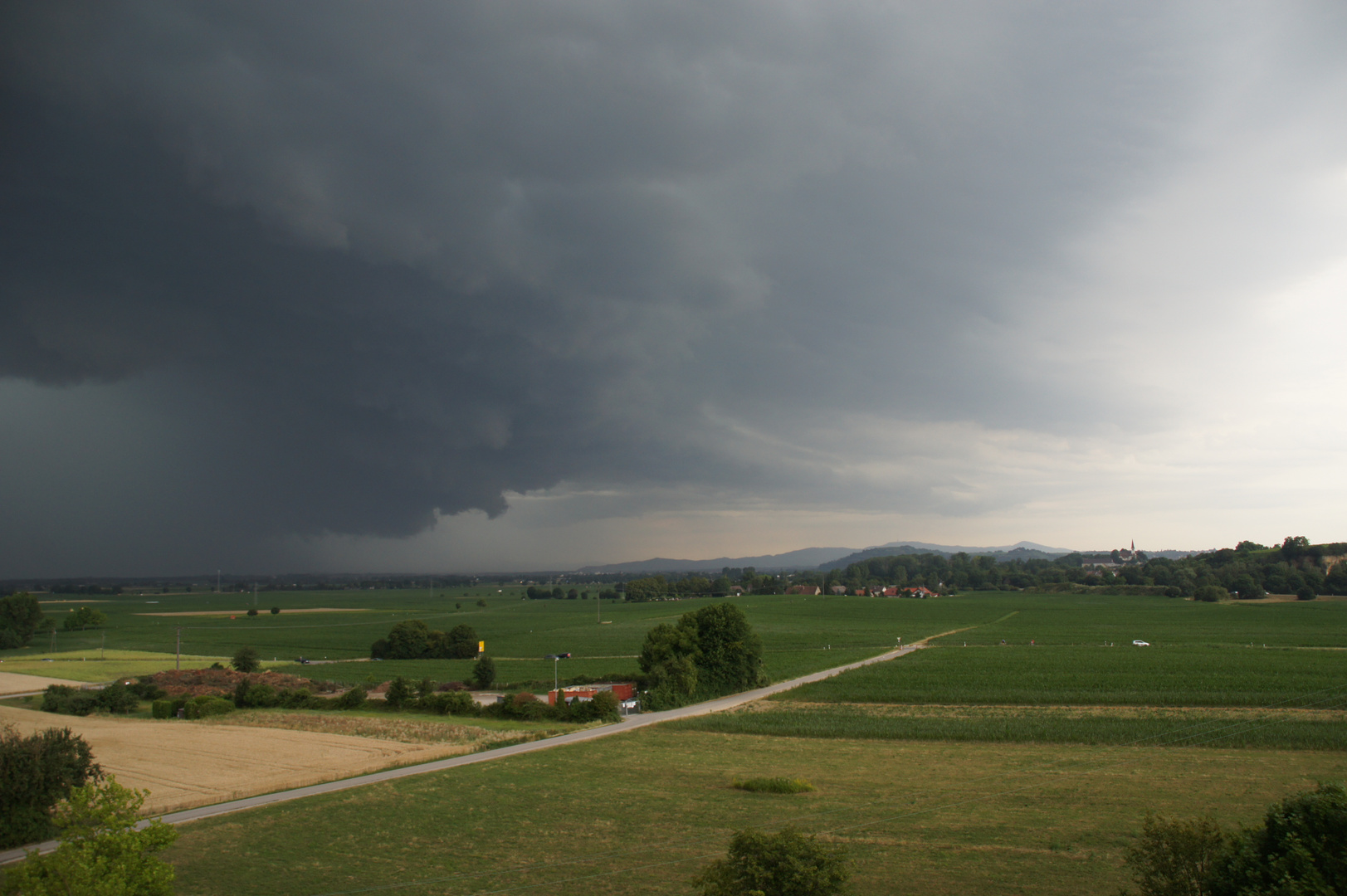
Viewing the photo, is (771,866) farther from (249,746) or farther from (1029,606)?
(1029,606)

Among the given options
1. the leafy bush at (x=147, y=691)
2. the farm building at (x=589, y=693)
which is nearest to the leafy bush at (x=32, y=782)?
the farm building at (x=589, y=693)

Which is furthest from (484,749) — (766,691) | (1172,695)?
(1172,695)

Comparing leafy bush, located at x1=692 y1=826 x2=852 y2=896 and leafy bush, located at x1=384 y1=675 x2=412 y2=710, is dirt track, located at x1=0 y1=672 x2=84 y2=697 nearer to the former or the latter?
leafy bush, located at x1=384 y1=675 x2=412 y2=710

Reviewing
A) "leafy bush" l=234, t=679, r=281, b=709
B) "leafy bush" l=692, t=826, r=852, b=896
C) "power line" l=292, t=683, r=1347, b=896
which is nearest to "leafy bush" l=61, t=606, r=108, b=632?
"leafy bush" l=234, t=679, r=281, b=709

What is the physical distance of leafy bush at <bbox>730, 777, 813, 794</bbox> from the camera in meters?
28.4

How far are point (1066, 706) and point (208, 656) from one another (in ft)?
329

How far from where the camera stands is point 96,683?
6844 centimetres

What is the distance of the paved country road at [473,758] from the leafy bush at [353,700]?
2060 cm

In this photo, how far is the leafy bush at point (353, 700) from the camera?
2146 inches

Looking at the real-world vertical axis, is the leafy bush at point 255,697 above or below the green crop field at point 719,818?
below

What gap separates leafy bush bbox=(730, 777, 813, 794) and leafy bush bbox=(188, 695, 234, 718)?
44386 mm

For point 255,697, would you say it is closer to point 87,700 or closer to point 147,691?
point 147,691

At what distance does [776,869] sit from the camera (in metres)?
14.0

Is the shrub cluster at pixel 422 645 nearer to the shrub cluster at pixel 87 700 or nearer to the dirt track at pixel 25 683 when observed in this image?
the dirt track at pixel 25 683
